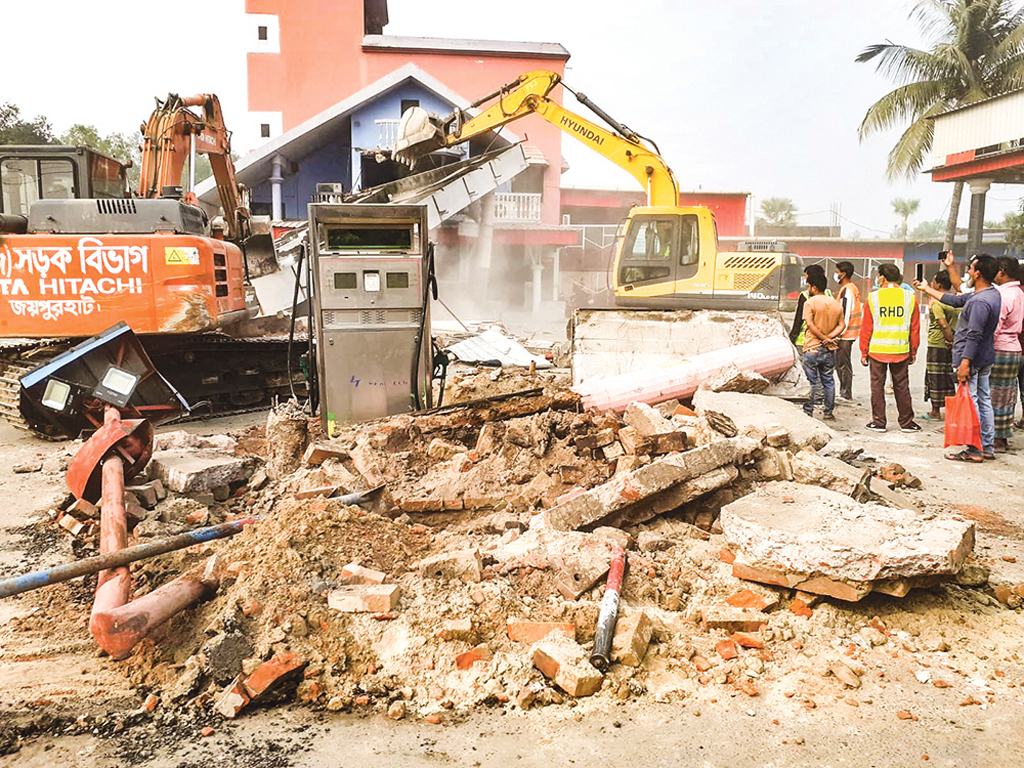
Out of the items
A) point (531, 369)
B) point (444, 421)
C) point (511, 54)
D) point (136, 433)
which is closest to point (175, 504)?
point (136, 433)

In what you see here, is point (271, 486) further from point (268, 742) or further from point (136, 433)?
point (268, 742)

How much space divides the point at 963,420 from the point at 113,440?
24.0ft

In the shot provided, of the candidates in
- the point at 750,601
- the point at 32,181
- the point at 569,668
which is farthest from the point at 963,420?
the point at 32,181

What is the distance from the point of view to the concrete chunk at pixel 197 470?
5598 millimetres

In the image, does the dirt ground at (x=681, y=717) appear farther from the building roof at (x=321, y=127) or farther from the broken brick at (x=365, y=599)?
the building roof at (x=321, y=127)

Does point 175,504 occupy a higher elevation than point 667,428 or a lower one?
lower

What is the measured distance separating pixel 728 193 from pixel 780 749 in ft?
97.2

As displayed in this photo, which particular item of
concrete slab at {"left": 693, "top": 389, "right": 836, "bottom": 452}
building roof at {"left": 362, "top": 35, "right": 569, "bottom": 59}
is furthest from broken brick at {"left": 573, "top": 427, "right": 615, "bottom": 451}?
building roof at {"left": 362, "top": 35, "right": 569, "bottom": 59}

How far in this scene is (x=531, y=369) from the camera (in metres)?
11.4

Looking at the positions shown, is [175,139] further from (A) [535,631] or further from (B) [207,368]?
(A) [535,631]

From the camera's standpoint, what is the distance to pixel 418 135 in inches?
566

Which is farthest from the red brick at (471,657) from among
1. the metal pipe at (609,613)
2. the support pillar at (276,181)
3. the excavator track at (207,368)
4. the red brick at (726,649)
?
the support pillar at (276,181)

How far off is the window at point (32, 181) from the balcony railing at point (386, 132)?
12.7 meters

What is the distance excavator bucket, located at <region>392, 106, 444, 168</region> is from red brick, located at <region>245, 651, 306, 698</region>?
1241 centimetres
